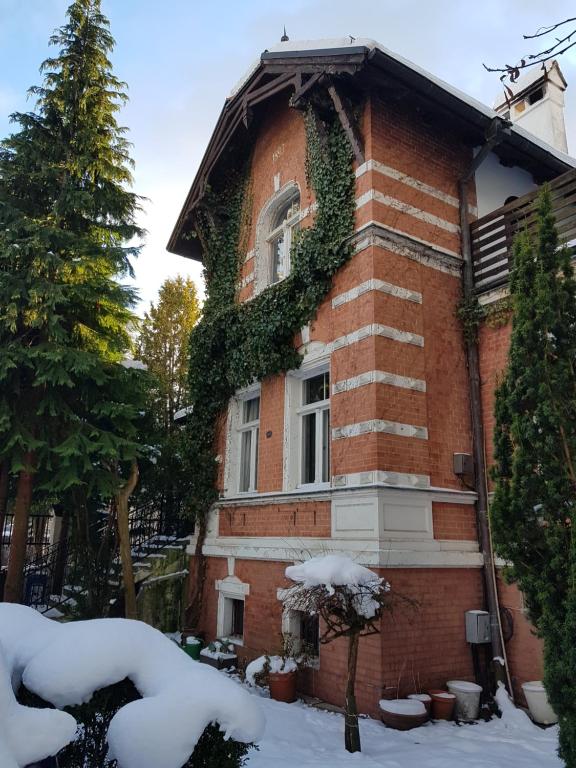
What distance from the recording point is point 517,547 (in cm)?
507

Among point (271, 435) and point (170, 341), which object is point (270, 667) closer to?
point (271, 435)

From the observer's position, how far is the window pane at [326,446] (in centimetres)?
871

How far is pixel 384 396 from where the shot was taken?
25.1ft

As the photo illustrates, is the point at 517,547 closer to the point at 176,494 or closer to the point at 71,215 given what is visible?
the point at 176,494

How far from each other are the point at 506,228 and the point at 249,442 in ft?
19.1

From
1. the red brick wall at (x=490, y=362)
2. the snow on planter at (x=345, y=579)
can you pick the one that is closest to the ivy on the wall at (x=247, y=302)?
the red brick wall at (x=490, y=362)

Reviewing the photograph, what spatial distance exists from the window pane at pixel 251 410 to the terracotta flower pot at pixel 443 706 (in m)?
5.62

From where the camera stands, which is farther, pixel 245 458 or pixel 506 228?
pixel 245 458

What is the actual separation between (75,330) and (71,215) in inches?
96.2

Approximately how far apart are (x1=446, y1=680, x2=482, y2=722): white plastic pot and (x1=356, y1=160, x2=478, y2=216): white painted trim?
7.11 m

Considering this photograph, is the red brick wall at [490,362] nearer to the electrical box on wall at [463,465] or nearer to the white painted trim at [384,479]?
the electrical box on wall at [463,465]

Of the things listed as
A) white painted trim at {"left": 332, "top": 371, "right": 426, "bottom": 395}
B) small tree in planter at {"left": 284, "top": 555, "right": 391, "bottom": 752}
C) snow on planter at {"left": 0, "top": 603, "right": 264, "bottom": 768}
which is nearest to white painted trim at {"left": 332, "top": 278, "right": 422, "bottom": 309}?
white painted trim at {"left": 332, "top": 371, "right": 426, "bottom": 395}

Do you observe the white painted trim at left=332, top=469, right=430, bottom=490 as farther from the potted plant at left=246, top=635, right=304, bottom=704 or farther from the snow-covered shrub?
the snow-covered shrub

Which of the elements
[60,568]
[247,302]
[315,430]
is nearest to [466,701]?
[315,430]
